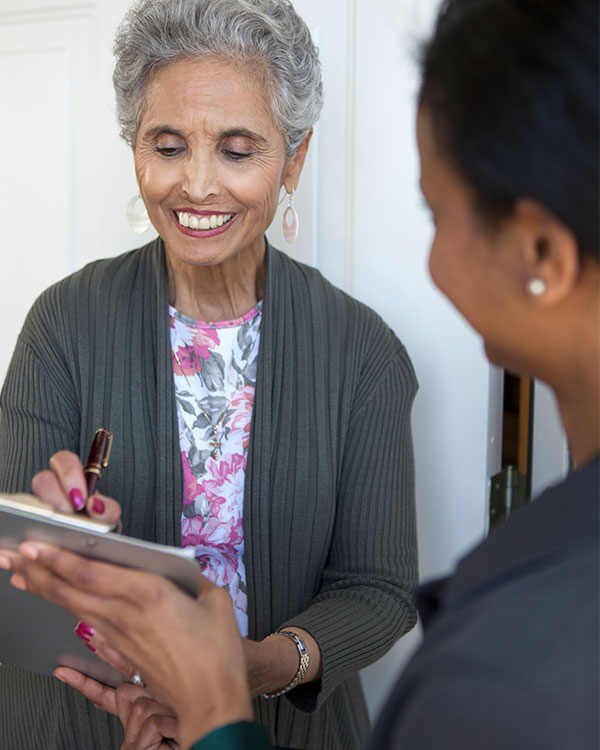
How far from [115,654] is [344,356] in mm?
645

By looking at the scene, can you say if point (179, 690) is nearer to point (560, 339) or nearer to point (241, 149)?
point (560, 339)

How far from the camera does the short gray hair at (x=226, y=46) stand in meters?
1.41

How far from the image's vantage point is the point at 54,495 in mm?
1042

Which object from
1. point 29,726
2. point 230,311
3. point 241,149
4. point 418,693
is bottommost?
point 29,726

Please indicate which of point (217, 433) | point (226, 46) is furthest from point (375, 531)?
point (226, 46)

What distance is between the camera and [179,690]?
2.60ft

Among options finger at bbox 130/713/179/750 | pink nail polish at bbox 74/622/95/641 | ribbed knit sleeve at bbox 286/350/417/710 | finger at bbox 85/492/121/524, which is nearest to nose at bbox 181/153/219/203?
ribbed knit sleeve at bbox 286/350/417/710

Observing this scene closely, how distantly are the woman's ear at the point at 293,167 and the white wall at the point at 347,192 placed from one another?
0.24 metres

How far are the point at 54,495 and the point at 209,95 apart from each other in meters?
0.69

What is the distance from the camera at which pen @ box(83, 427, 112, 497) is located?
1.08 m

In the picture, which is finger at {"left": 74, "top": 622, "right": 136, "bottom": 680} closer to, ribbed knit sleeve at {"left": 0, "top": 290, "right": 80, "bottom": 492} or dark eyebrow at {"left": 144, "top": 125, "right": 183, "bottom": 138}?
ribbed knit sleeve at {"left": 0, "top": 290, "right": 80, "bottom": 492}

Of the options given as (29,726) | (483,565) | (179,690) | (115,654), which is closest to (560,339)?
(483,565)

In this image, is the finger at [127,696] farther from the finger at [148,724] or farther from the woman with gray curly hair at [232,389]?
the woman with gray curly hair at [232,389]

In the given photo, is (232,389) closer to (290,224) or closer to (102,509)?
(290,224)
